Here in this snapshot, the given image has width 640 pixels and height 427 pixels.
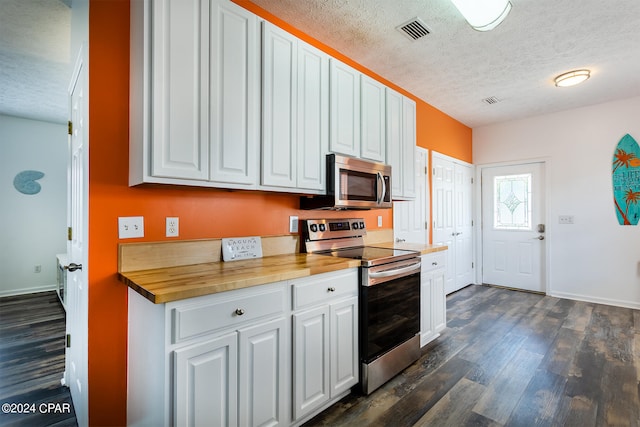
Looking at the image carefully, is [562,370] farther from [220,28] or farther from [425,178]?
[220,28]

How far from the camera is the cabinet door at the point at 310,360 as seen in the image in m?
1.64

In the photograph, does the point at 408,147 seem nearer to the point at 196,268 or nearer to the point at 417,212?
the point at 417,212

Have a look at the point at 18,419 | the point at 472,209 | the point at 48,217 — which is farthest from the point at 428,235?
the point at 48,217

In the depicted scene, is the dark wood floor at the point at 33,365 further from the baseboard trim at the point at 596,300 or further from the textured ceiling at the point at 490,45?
the baseboard trim at the point at 596,300

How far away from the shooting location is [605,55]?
282cm

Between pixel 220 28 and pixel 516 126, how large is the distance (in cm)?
467

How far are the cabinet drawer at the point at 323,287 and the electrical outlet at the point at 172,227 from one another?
78cm

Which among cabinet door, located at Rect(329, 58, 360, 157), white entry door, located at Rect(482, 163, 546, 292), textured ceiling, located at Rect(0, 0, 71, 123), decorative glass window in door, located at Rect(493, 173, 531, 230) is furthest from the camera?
decorative glass window in door, located at Rect(493, 173, 531, 230)

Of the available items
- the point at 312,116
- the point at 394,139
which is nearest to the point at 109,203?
the point at 312,116

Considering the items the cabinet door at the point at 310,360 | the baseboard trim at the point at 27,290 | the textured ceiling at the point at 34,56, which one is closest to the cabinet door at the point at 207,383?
the cabinet door at the point at 310,360

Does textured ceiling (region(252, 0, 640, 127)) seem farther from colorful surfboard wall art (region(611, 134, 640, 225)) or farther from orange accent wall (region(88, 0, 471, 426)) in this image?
orange accent wall (region(88, 0, 471, 426))

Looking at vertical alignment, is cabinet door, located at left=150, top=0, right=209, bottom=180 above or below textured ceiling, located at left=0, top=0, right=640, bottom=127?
below

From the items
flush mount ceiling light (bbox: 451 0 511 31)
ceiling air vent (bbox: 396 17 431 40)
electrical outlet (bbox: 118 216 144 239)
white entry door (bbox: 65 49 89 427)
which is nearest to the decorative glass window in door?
ceiling air vent (bbox: 396 17 431 40)

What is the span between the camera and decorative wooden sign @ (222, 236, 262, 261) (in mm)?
1966
